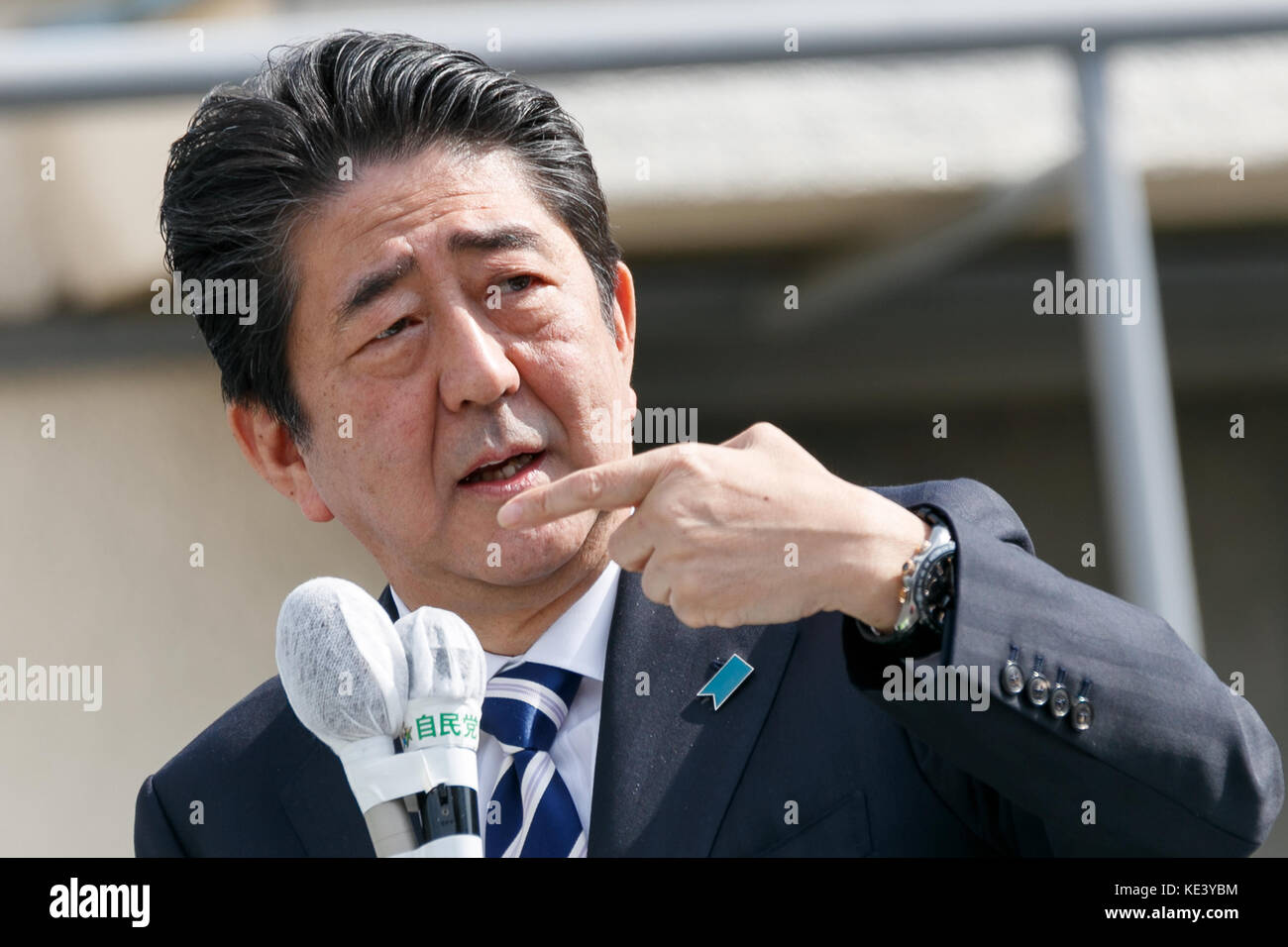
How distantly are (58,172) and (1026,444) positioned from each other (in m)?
3.59

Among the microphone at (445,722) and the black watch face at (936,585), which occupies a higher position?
the black watch face at (936,585)

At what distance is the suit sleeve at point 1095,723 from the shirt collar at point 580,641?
1.55 feet

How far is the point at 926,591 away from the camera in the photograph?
1.34 m

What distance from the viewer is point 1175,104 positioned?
4.91 metres

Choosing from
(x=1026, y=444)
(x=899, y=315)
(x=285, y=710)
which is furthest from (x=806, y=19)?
(x=1026, y=444)

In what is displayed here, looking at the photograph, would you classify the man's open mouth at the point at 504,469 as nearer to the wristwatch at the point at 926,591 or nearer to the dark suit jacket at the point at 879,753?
the dark suit jacket at the point at 879,753

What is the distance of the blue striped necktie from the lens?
1.63 metres

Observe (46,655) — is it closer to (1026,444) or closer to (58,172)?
(58,172)

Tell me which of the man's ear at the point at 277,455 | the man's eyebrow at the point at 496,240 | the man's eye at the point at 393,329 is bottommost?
the man's ear at the point at 277,455

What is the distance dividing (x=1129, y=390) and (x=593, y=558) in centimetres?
175

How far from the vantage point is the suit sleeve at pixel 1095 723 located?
4.42 feet

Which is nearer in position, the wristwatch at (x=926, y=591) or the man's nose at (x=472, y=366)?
the wristwatch at (x=926, y=591)

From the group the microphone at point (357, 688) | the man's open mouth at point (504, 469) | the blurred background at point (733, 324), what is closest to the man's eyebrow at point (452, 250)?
the man's open mouth at point (504, 469)

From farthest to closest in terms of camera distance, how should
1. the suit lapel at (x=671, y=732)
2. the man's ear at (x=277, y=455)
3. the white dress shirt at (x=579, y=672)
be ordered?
the man's ear at (x=277, y=455), the white dress shirt at (x=579, y=672), the suit lapel at (x=671, y=732)
